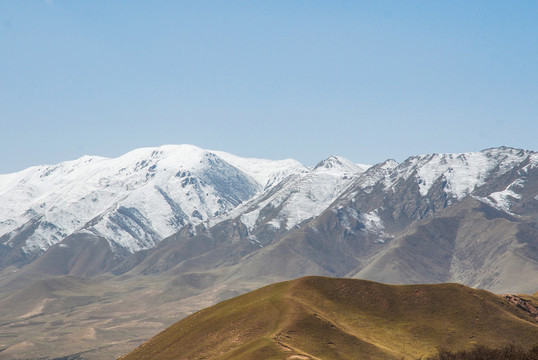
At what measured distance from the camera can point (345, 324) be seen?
159875 mm

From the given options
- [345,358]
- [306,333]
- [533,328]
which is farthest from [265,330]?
[533,328]

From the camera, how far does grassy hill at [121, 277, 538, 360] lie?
144m

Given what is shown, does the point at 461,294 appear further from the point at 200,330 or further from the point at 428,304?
the point at 200,330

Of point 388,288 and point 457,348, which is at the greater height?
point 388,288

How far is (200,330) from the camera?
16562 centimetres

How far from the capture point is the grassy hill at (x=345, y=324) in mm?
144375

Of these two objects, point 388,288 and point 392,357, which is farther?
point 388,288

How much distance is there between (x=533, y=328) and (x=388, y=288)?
36.5 m

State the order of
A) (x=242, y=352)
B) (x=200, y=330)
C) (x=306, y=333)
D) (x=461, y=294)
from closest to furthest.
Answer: (x=242, y=352) → (x=306, y=333) → (x=200, y=330) → (x=461, y=294)

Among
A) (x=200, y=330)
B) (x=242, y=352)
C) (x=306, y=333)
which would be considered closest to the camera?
(x=242, y=352)

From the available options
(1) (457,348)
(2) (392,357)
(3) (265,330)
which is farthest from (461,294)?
(3) (265,330)

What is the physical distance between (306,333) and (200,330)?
30.3 m

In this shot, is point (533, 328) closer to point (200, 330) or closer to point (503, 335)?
point (503, 335)

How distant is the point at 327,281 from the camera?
18138 cm
